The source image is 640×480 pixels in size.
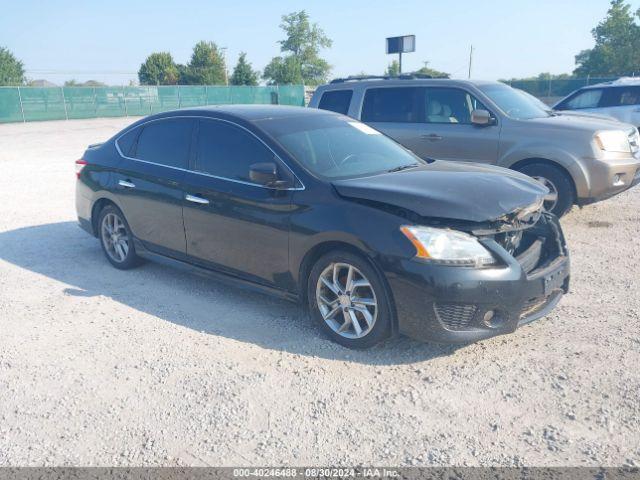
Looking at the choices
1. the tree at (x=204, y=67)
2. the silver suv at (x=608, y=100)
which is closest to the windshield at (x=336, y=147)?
the silver suv at (x=608, y=100)

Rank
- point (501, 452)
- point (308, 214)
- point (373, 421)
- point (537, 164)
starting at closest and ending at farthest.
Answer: point (501, 452) → point (373, 421) → point (308, 214) → point (537, 164)

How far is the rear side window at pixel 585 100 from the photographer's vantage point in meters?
14.5

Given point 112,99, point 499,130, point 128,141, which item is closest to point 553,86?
point 112,99

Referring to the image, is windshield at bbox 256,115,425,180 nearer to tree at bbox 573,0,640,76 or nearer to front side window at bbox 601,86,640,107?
front side window at bbox 601,86,640,107

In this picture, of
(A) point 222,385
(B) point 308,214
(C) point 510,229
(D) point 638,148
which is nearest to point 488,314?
(C) point 510,229

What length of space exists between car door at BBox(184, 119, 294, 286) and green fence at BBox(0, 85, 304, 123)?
3199 cm

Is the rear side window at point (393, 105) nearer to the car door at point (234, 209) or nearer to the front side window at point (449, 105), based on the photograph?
the front side window at point (449, 105)

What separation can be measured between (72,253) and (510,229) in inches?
198

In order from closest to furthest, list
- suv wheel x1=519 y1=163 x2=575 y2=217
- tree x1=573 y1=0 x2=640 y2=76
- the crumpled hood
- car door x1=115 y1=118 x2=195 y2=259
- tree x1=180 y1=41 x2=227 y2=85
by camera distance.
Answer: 1. the crumpled hood
2. car door x1=115 y1=118 x2=195 y2=259
3. suv wheel x1=519 y1=163 x2=575 y2=217
4. tree x1=573 y1=0 x2=640 y2=76
5. tree x1=180 y1=41 x2=227 y2=85

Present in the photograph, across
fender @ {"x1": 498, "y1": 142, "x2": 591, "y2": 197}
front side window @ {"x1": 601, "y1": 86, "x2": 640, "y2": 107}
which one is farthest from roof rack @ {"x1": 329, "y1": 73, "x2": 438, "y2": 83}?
front side window @ {"x1": 601, "y1": 86, "x2": 640, "y2": 107}

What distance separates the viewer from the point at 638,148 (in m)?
7.89

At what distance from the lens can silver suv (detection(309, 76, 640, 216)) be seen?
7.14 meters

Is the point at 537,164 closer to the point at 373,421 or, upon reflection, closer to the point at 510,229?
the point at 510,229

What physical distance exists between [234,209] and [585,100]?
42.3 ft
